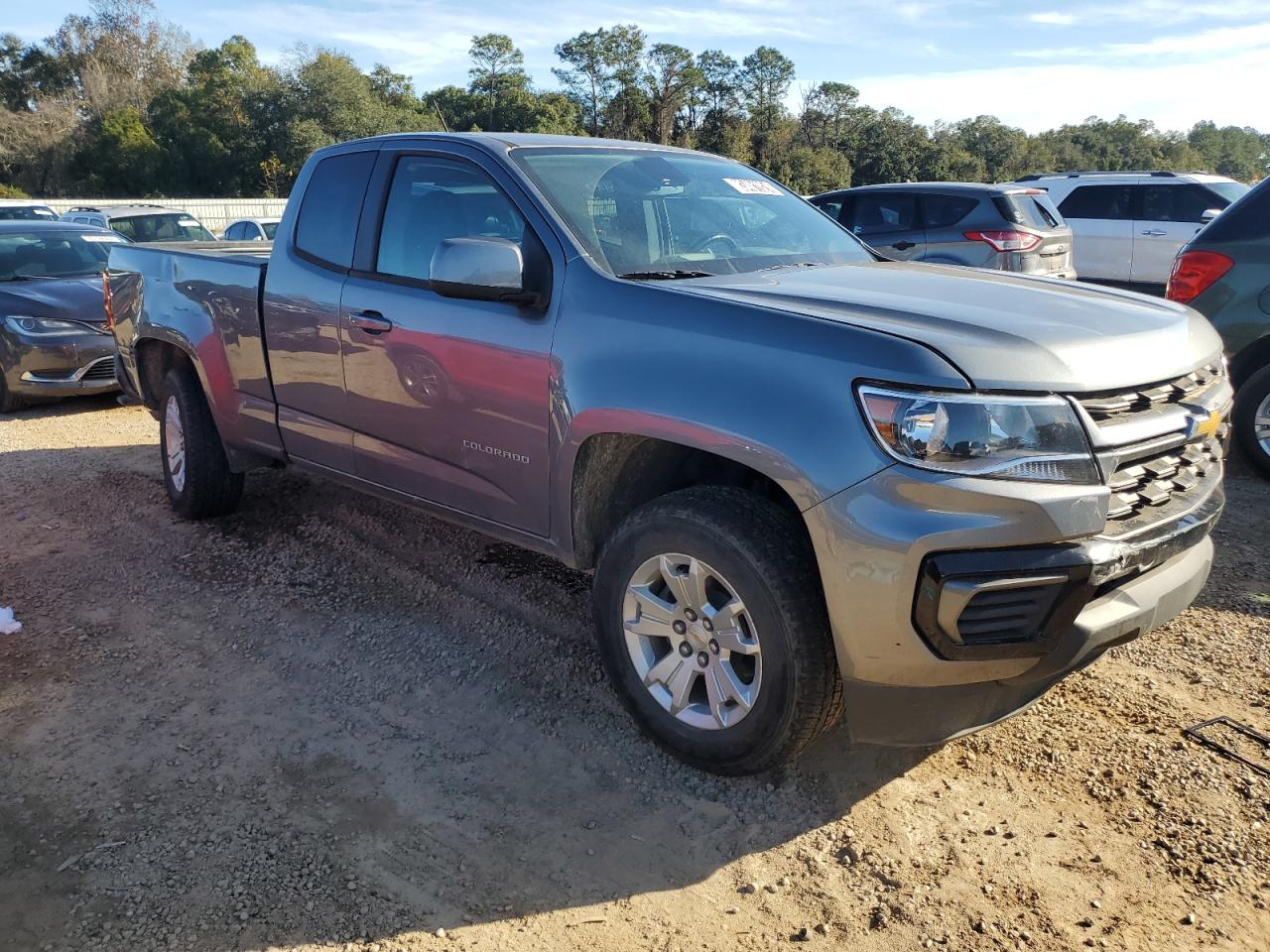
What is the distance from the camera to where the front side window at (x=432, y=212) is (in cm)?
370

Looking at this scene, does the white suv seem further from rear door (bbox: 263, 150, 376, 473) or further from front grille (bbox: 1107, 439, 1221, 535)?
rear door (bbox: 263, 150, 376, 473)

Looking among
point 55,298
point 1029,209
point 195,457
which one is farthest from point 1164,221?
point 55,298

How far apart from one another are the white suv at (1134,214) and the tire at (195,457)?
11863 mm

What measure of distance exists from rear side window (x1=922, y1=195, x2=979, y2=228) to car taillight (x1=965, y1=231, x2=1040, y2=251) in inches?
15.5

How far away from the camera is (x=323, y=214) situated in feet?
14.4

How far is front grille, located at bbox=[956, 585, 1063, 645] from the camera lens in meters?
2.44

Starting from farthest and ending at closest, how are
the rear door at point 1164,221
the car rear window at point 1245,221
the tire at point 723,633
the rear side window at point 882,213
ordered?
the rear door at point 1164,221 → the rear side window at point 882,213 → the car rear window at point 1245,221 → the tire at point 723,633

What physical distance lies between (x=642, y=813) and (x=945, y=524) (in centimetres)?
124

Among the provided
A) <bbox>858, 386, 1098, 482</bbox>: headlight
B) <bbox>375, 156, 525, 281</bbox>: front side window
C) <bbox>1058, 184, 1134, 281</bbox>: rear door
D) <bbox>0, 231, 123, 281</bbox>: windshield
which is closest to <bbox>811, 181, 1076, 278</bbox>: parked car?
<bbox>1058, 184, 1134, 281</bbox>: rear door

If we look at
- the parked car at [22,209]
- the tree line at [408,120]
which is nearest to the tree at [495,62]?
the tree line at [408,120]

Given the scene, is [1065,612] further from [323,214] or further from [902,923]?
[323,214]

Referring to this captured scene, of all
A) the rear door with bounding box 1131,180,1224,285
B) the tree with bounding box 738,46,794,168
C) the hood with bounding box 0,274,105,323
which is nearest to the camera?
the hood with bounding box 0,274,105,323

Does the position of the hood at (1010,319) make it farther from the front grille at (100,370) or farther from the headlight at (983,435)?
the front grille at (100,370)

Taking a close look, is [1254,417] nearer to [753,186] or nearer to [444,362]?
[753,186]
